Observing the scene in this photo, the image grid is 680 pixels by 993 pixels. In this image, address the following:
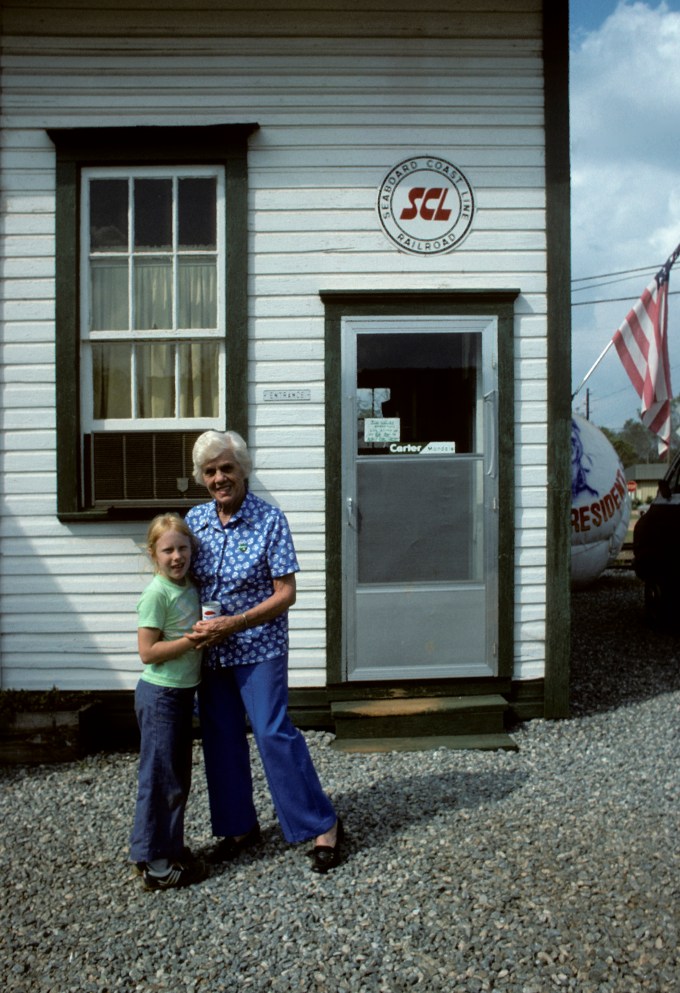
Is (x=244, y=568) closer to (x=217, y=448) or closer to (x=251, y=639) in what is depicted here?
(x=251, y=639)

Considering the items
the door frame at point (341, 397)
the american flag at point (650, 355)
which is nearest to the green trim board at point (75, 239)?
the door frame at point (341, 397)

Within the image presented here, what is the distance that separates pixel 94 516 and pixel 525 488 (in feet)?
8.75

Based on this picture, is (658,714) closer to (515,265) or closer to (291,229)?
(515,265)

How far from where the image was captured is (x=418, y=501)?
573 cm

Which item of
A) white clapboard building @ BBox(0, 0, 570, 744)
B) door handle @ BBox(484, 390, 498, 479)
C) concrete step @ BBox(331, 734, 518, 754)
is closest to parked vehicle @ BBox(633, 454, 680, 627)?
white clapboard building @ BBox(0, 0, 570, 744)

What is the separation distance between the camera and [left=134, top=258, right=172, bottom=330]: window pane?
573cm

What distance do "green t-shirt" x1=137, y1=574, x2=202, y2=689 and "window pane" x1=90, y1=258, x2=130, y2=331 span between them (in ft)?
8.71

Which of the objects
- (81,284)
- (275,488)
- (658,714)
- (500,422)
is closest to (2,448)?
(81,284)

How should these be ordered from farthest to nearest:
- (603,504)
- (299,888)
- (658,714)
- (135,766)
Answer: (603,504) → (658,714) → (135,766) → (299,888)

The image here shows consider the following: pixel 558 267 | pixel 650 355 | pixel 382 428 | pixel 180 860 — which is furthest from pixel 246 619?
pixel 650 355

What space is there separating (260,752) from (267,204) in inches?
136

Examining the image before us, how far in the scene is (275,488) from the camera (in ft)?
18.7

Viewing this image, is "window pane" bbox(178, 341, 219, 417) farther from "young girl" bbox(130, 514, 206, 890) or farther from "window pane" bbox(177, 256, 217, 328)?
"young girl" bbox(130, 514, 206, 890)

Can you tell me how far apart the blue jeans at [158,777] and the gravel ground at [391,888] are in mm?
190
